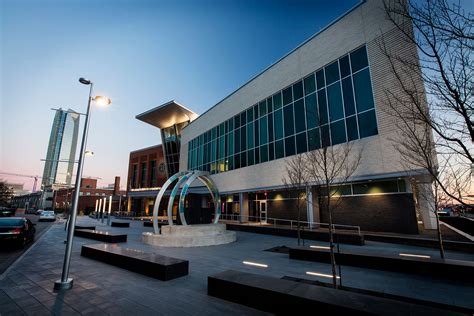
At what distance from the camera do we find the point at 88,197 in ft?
247

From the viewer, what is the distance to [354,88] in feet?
56.0

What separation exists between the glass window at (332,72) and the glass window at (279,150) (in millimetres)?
6691

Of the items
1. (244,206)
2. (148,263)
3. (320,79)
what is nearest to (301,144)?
(320,79)

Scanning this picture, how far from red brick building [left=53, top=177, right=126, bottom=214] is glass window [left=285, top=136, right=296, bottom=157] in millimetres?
59616

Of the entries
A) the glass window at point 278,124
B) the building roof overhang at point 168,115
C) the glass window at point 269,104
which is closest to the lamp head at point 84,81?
the glass window at point 278,124

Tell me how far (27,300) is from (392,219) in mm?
18463

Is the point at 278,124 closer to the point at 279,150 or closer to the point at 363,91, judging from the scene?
the point at 279,150

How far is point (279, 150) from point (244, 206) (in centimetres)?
812

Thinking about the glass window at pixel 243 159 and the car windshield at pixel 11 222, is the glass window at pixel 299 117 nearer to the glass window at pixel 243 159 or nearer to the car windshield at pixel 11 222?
the glass window at pixel 243 159

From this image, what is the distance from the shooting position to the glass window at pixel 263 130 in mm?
23594

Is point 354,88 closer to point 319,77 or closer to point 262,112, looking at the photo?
point 319,77

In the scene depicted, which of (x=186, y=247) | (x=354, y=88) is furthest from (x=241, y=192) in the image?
(x=354, y=88)

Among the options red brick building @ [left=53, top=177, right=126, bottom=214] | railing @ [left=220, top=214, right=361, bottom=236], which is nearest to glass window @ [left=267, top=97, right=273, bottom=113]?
railing @ [left=220, top=214, right=361, bottom=236]

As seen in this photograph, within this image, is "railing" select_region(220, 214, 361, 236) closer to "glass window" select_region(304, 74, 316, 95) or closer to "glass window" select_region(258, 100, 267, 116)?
"glass window" select_region(258, 100, 267, 116)
